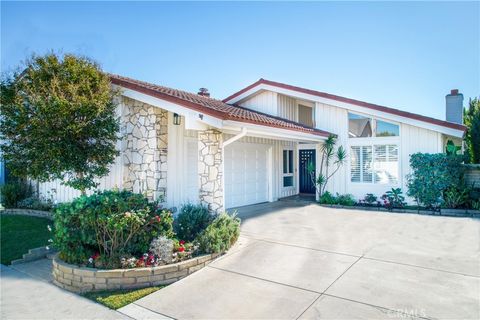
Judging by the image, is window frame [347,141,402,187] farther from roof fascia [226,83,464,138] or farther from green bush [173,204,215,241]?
green bush [173,204,215,241]

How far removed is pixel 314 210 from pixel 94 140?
8.29 meters

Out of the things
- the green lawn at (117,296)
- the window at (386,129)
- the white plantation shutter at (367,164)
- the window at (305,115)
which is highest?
the window at (305,115)

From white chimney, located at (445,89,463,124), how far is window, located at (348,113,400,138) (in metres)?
4.05

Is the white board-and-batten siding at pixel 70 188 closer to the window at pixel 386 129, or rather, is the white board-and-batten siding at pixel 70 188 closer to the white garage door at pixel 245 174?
the white garage door at pixel 245 174

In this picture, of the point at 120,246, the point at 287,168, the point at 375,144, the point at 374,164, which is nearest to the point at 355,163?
the point at 374,164

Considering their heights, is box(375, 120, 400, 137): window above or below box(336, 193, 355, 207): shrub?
above

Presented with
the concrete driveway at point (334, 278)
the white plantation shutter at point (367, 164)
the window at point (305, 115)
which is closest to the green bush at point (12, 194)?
the concrete driveway at point (334, 278)

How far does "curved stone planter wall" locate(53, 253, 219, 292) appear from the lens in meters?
5.34

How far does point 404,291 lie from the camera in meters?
4.63

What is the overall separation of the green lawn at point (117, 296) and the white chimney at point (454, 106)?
15.1 m

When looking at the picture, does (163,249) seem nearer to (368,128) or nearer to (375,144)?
(375,144)

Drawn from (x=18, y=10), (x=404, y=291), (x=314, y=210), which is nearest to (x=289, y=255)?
(x=404, y=291)

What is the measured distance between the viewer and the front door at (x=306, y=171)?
15195mm

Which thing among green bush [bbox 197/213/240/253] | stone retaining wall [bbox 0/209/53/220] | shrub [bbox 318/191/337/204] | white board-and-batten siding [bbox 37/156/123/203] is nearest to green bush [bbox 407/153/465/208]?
shrub [bbox 318/191/337/204]
